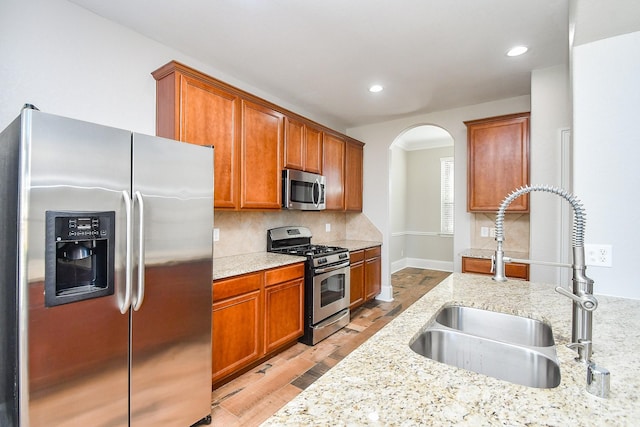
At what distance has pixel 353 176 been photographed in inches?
177

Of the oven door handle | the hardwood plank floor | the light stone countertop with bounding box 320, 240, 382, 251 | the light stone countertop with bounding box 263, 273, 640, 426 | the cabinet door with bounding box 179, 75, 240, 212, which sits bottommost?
the hardwood plank floor

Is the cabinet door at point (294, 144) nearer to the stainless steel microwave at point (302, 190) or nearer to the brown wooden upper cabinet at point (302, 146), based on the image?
the brown wooden upper cabinet at point (302, 146)

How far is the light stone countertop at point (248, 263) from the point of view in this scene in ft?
7.58

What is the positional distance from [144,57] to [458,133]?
3537 mm

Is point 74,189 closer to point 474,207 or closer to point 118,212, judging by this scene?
point 118,212

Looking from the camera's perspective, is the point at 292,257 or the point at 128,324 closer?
the point at 128,324

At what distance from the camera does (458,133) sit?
155 inches

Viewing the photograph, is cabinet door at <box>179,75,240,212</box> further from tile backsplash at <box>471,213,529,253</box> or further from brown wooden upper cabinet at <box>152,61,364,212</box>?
tile backsplash at <box>471,213,529,253</box>

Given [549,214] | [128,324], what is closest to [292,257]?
[128,324]

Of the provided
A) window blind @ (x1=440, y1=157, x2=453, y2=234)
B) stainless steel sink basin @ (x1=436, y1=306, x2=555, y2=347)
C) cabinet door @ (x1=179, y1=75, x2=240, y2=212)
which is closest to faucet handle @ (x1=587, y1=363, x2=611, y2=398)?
stainless steel sink basin @ (x1=436, y1=306, x2=555, y2=347)

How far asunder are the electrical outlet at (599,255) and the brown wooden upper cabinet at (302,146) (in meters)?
2.51

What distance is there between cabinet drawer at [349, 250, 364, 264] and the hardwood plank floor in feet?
2.34

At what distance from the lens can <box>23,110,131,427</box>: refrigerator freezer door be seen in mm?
1221

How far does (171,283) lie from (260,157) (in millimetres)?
1534
